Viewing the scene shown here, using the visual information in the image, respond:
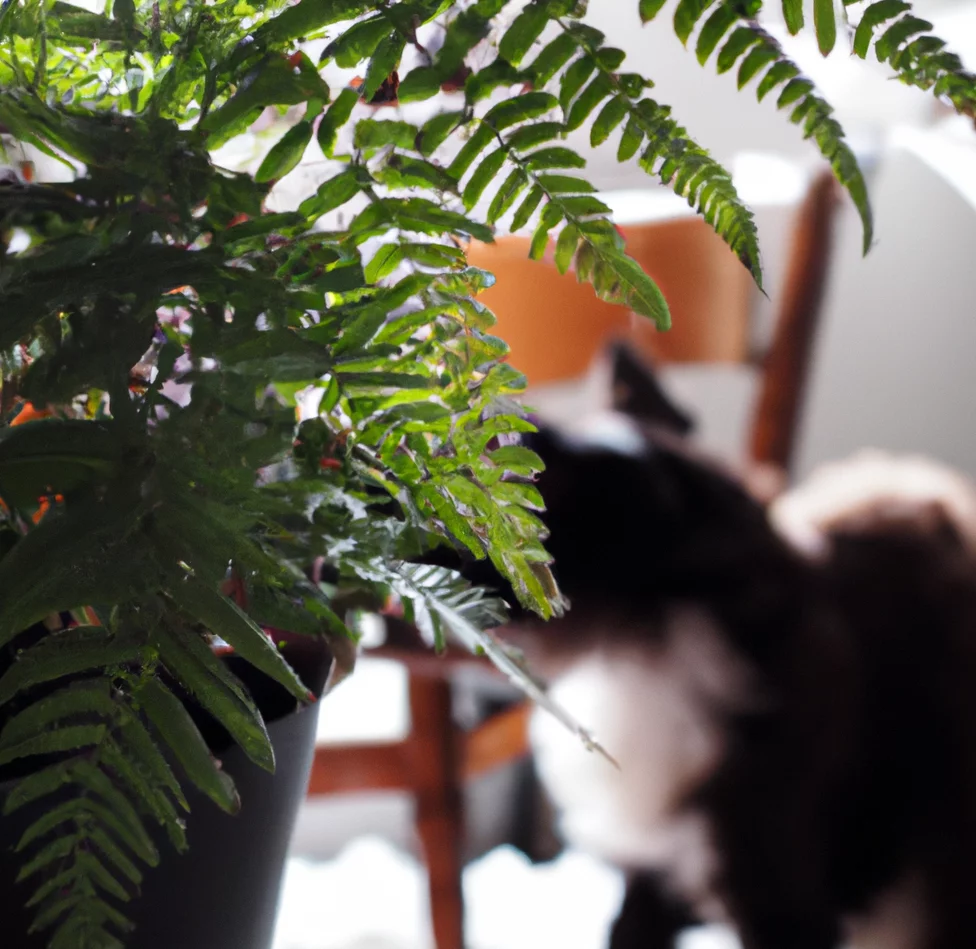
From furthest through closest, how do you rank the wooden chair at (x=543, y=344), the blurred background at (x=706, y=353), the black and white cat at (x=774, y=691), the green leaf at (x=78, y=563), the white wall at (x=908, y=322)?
1. the white wall at (x=908, y=322)
2. the blurred background at (x=706, y=353)
3. the wooden chair at (x=543, y=344)
4. the black and white cat at (x=774, y=691)
5. the green leaf at (x=78, y=563)

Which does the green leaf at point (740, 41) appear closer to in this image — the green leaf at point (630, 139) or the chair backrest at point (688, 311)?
the green leaf at point (630, 139)

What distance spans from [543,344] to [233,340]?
1.03 metres

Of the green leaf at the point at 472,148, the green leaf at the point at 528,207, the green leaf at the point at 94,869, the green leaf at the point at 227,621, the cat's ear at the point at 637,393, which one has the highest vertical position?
the cat's ear at the point at 637,393

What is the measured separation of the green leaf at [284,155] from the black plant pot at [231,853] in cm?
16

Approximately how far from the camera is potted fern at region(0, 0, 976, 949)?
21 cm

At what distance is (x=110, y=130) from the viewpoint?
0.72ft

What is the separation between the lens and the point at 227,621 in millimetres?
211

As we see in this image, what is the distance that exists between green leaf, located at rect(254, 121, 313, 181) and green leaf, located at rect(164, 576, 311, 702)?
0.34 feet

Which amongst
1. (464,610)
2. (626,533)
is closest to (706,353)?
(626,533)

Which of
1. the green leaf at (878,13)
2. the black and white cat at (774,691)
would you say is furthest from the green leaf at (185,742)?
the black and white cat at (774,691)

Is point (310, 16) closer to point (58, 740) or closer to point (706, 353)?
point (58, 740)

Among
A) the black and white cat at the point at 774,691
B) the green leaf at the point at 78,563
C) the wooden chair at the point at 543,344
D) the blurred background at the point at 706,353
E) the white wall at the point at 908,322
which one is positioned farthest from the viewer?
the white wall at the point at 908,322

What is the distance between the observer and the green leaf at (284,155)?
0.80ft

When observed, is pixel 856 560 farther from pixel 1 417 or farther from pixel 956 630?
pixel 1 417
